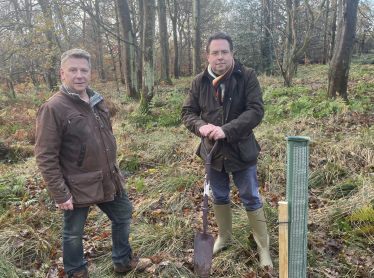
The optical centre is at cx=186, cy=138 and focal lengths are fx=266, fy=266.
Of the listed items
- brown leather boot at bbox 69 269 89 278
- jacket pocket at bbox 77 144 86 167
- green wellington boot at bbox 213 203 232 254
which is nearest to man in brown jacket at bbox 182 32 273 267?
green wellington boot at bbox 213 203 232 254

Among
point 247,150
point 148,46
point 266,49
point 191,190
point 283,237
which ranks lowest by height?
point 191,190

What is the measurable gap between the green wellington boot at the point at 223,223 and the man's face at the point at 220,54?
1.59m

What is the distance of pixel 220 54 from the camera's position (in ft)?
8.75

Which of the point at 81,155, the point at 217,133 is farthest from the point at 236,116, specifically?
the point at 81,155

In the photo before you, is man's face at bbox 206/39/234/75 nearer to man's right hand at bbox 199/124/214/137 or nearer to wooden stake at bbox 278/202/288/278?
man's right hand at bbox 199/124/214/137

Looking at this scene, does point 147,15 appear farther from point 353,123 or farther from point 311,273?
point 311,273

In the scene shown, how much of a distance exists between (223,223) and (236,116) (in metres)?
1.35

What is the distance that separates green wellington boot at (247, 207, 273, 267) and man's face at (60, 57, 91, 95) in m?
2.17

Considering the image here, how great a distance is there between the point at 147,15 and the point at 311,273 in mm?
8967

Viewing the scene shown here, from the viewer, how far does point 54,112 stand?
2.32m

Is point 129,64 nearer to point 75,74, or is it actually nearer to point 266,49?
point 266,49

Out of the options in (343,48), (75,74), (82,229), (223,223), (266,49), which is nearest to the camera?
(75,74)

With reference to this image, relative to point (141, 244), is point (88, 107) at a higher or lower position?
higher

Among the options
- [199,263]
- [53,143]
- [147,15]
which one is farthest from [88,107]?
[147,15]
